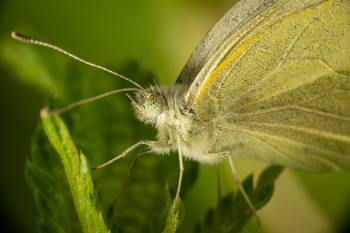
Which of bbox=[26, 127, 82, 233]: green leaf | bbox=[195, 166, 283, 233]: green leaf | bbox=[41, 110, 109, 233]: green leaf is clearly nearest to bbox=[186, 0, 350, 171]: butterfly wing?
bbox=[195, 166, 283, 233]: green leaf

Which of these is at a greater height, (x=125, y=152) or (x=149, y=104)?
(x=149, y=104)

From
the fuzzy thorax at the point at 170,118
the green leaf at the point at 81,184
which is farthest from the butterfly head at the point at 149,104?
the green leaf at the point at 81,184

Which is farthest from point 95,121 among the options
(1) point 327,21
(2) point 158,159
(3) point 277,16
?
(1) point 327,21

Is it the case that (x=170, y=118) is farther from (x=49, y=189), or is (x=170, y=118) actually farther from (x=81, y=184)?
(x=81, y=184)

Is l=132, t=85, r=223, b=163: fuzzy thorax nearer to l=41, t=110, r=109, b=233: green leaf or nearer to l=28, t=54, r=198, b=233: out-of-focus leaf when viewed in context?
l=28, t=54, r=198, b=233: out-of-focus leaf

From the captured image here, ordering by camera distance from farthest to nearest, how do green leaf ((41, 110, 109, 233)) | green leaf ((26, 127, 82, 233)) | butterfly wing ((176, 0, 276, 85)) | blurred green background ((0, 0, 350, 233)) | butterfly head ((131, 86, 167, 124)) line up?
blurred green background ((0, 0, 350, 233)) < butterfly head ((131, 86, 167, 124)) < butterfly wing ((176, 0, 276, 85)) < green leaf ((26, 127, 82, 233)) < green leaf ((41, 110, 109, 233))

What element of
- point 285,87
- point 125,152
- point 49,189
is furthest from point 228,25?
point 49,189
